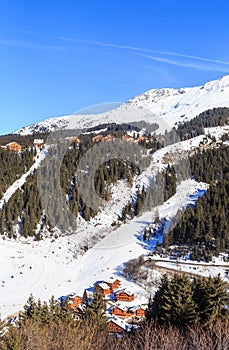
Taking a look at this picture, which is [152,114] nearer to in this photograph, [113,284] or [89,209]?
[89,209]

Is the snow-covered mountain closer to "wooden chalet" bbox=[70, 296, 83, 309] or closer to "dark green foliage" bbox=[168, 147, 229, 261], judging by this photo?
"dark green foliage" bbox=[168, 147, 229, 261]

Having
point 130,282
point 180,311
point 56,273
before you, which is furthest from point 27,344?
point 56,273

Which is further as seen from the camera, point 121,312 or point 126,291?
point 126,291

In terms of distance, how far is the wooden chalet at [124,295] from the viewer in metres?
25.9

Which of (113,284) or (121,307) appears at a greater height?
(113,284)

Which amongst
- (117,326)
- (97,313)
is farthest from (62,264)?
(97,313)

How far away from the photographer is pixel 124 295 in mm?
26062

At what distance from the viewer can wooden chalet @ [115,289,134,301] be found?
2590 centimetres

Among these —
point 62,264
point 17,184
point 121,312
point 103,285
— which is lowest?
point 121,312

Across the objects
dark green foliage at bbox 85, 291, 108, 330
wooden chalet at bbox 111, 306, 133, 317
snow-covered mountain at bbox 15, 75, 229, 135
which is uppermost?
snow-covered mountain at bbox 15, 75, 229, 135

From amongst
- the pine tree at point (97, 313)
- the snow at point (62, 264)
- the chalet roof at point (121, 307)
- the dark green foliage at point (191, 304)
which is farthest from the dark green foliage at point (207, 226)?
the dark green foliage at point (191, 304)

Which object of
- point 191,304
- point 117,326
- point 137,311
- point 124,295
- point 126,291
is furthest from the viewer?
point 126,291

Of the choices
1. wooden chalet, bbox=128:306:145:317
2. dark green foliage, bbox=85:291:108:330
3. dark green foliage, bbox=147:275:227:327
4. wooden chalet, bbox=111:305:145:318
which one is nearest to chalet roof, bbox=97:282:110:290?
wooden chalet, bbox=111:305:145:318

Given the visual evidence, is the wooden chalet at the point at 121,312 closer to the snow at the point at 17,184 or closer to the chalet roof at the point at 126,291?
the chalet roof at the point at 126,291
